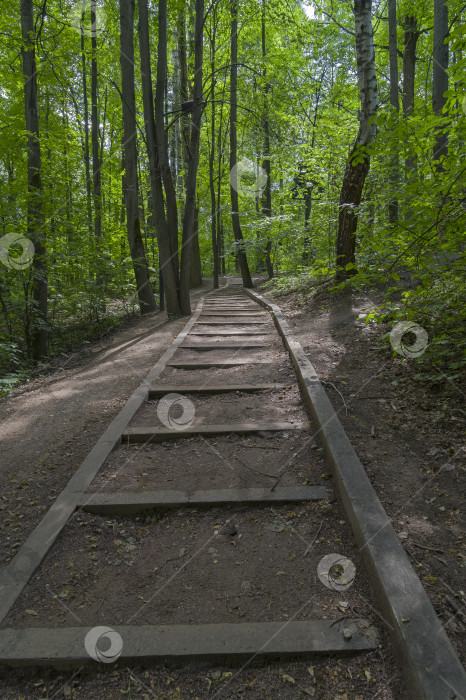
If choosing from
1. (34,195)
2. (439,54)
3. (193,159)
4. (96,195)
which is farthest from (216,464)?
(96,195)

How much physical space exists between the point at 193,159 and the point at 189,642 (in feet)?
28.6

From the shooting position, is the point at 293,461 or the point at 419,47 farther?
the point at 419,47

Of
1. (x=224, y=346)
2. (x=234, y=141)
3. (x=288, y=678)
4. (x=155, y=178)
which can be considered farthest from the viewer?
(x=234, y=141)

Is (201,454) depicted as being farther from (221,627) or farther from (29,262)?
(29,262)

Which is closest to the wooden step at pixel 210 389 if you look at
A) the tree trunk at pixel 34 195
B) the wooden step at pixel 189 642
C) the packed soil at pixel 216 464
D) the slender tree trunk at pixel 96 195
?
the packed soil at pixel 216 464

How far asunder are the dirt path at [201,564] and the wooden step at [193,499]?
5 cm

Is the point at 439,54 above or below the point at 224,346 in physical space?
above

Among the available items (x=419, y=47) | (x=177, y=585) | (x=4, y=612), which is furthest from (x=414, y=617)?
(x=419, y=47)

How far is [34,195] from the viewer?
7086 millimetres

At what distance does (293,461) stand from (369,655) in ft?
4.78

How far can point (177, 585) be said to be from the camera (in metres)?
2.06

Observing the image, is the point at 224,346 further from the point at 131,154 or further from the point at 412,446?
the point at 131,154

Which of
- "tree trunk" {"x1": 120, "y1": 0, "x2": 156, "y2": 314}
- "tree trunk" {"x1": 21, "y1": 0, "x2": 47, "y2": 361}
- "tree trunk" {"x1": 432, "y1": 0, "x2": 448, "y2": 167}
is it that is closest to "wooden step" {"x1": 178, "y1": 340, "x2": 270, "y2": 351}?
"tree trunk" {"x1": 21, "y1": 0, "x2": 47, "y2": 361}

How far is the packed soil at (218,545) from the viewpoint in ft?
5.37
